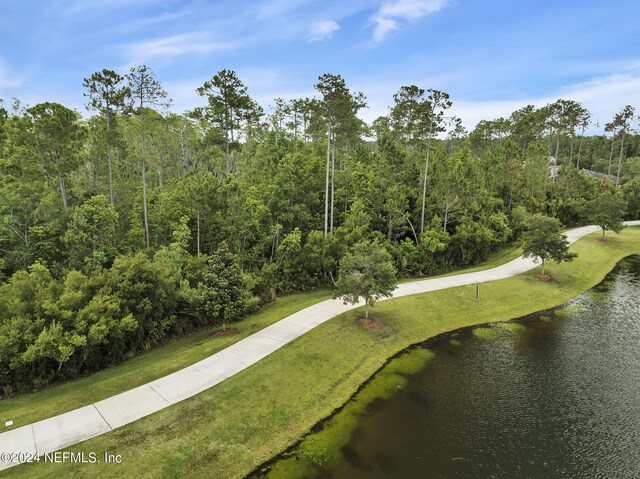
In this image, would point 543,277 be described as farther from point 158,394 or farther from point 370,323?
point 158,394

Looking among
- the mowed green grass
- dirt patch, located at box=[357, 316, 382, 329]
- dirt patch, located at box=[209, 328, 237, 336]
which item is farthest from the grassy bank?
dirt patch, located at box=[357, 316, 382, 329]

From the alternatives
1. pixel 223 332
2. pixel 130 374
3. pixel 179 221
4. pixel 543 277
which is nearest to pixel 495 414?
pixel 223 332

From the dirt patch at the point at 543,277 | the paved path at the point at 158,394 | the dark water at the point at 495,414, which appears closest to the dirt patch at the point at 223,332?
the paved path at the point at 158,394

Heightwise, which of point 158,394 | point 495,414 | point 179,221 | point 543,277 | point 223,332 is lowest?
point 495,414

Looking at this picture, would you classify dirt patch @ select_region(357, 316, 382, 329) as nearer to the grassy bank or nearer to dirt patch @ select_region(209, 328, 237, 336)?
the grassy bank

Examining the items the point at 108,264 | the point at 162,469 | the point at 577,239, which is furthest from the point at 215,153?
the point at 577,239

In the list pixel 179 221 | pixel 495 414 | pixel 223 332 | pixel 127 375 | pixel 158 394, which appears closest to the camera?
pixel 495 414

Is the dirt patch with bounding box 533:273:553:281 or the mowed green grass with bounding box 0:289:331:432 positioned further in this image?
the dirt patch with bounding box 533:273:553:281
